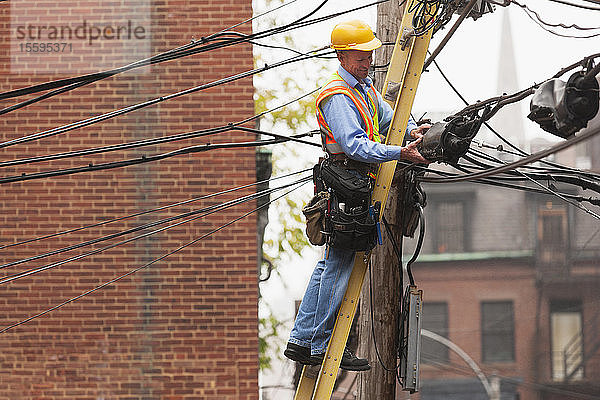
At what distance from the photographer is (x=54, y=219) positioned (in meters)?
10.4

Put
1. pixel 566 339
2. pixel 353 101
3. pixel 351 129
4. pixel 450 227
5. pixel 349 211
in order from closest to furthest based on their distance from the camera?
pixel 351 129, pixel 353 101, pixel 349 211, pixel 566 339, pixel 450 227

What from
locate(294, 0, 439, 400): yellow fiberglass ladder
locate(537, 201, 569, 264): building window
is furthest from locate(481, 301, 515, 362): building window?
locate(294, 0, 439, 400): yellow fiberglass ladder

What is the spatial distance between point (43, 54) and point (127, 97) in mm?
1067

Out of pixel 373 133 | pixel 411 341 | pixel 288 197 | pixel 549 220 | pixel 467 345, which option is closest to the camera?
pixel 373 133

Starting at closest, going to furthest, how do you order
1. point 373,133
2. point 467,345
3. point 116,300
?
point 373,133
point 116,300
point 467,345

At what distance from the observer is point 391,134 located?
545 centimetres

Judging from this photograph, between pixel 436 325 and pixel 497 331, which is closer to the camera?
pixel 436 325

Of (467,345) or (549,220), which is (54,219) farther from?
(549,220)

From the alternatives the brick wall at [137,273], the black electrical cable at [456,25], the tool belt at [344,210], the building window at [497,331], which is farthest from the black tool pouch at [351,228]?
the building window at [497,331]

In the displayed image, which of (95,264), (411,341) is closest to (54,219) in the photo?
(95,264)

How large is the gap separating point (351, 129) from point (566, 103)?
1.14 metres

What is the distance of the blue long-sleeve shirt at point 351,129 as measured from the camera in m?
4.99

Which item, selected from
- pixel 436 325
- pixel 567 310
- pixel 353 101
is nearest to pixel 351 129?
pixel 353 101

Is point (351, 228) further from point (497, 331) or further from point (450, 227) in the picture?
point (450, 227)
